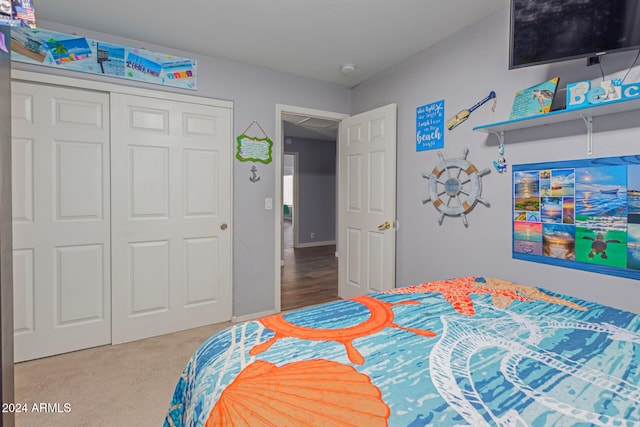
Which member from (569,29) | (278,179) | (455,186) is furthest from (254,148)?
(569,29)

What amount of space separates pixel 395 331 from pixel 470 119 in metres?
1.82

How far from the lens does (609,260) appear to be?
1.68m

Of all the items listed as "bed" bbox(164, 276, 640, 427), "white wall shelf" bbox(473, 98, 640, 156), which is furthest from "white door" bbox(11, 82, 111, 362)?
"white wall shelf" bbox(473, 98, 640, 156)

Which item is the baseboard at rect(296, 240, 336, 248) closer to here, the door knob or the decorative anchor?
the decorative anchor

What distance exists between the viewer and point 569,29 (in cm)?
166

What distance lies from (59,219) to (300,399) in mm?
2518

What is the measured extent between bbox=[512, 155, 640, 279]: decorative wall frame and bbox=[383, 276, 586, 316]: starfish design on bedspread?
0.39m

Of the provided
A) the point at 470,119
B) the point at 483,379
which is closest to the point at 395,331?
the point at 483,379

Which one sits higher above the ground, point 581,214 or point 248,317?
point 581,214

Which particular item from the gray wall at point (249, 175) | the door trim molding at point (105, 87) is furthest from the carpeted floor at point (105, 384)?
the door trim molding at point (105, 87)

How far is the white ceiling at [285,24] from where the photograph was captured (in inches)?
83.7

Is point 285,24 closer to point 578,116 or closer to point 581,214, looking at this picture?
point 578,116

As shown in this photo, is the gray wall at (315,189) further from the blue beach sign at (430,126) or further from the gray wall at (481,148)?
the blue beach sign at (430,126)

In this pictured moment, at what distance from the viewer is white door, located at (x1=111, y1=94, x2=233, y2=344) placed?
261cm
